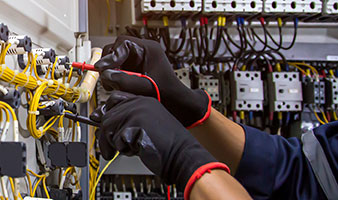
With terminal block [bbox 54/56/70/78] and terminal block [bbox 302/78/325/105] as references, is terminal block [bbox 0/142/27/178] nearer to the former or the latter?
terminal block [bbox 54/56/70/78]

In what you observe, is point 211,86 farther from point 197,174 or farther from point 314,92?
point 197,174

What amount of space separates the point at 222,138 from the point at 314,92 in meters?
0.96

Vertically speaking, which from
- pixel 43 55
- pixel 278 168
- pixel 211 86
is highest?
pixel 43 55

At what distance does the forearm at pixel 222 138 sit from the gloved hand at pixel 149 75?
0.11ft

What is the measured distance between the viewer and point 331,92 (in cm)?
170

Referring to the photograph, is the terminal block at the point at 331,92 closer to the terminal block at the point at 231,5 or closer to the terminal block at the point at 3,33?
the terminal block at the point at 231,5

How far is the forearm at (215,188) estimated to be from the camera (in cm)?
57

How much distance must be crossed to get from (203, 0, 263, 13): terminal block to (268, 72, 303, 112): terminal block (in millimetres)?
358

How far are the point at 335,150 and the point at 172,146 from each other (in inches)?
18.9

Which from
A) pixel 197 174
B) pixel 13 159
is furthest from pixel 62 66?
pixel 197 174

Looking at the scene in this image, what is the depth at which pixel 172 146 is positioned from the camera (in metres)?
0.63

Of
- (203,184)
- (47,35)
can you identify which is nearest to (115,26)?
(47,35)

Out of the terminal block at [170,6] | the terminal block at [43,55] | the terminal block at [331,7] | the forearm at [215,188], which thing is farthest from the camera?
the terminal block at [331,7]

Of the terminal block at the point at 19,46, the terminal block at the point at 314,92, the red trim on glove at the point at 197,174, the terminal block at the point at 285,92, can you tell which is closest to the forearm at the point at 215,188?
the red trim on glove at the point at 197,174
